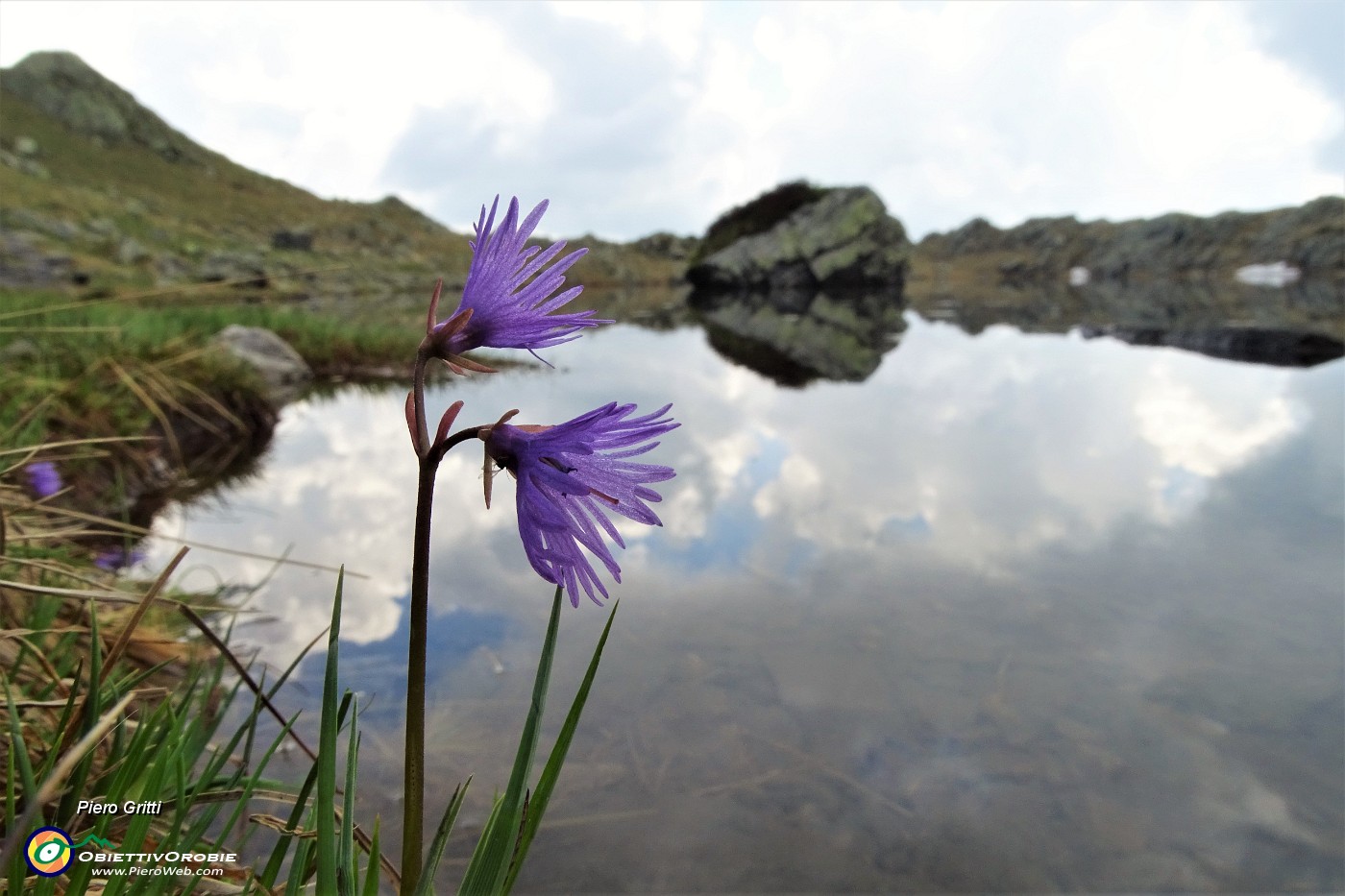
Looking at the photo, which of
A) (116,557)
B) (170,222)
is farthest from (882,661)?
(170,222)

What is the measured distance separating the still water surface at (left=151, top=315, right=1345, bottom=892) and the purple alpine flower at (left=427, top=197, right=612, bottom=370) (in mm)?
1472

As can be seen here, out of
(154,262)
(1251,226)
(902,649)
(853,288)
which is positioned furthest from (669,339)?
(1251,226)

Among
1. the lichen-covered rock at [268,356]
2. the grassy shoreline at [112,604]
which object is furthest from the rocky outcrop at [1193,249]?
the grassy shoreline at [112,604]

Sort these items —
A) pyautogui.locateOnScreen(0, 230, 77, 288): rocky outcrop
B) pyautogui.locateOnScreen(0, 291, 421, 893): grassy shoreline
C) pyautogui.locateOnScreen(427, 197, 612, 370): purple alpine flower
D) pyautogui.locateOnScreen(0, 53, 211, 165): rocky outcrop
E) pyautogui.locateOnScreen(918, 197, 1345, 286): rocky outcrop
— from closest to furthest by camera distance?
1. pyautogui.locateOnScreen(427, 197, 612, 370): purple alpine flower
2. pyautogui.locateOnScreen(0, 291, 421, 893): grassy shoreline
3. pyautogui.locateOnScreen(0, 230, 77, 288): rocky outcrop
4. pyautogui.locateOnScreen(918, 197, 1345, 286): rocky outcrop
5. pyautogui.locateOnScreen(0, 53, 211, 165): rocky outcrop

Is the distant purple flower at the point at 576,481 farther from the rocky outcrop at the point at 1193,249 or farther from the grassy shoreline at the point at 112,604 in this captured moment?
the rocky outcrop at the point at 1193,249

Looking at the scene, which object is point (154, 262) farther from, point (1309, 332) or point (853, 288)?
point (1309, 332)

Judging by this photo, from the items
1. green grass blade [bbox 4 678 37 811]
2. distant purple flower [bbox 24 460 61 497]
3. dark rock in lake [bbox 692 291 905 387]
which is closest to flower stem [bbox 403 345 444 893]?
green grass blade [bbox 4 678 37 811]

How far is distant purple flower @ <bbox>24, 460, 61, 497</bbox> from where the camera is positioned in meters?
3.15

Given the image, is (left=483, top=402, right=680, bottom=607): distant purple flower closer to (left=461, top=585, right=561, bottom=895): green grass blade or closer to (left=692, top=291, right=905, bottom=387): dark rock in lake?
(left=461, top=585, right=561, bottom=895): green grass blade

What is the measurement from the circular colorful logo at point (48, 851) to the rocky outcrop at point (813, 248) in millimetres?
30677

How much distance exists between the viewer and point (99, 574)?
2.79m

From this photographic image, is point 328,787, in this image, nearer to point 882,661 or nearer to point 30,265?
point 882,661

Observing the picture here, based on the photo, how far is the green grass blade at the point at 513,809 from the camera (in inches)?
30.6

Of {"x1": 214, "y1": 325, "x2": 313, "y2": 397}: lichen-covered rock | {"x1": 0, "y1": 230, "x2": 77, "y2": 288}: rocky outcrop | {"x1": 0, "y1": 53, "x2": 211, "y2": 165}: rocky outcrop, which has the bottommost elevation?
{"x1": 214, "y1": 325, "x2": 313, "y2": 397}: lichen-covered rock
